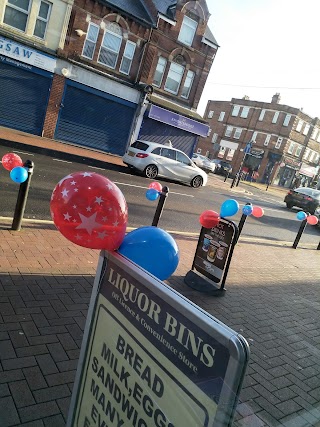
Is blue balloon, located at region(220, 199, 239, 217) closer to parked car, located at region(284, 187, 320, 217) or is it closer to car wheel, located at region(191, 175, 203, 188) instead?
car wheel, located at region(191, 175, 203, 188)

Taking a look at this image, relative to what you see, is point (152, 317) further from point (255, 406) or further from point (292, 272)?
point (292, 272)

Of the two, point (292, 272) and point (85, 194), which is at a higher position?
point (85, 194)

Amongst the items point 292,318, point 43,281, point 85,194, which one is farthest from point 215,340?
point 292,318

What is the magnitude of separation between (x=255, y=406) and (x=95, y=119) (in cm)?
1817

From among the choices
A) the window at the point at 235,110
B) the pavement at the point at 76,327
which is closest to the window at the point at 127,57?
the pavement at the point at 76,327

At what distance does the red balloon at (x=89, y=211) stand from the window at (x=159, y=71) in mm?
20719

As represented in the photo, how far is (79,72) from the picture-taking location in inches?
695

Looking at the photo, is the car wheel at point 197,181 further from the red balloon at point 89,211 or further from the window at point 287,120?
the window at point 287,120

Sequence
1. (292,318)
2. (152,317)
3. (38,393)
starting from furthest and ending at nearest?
(292,318), (38,393), (152,317)

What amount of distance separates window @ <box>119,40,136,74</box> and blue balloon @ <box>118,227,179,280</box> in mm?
19021

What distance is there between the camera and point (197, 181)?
17.1 meters

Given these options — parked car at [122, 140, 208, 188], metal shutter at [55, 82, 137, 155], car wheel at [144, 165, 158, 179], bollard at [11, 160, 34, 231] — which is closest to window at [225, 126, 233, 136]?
metal shutter at [55, 82, 137, 155]

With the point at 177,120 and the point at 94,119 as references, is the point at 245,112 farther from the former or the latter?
the point at 94,119

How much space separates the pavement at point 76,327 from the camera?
8.65 ft
